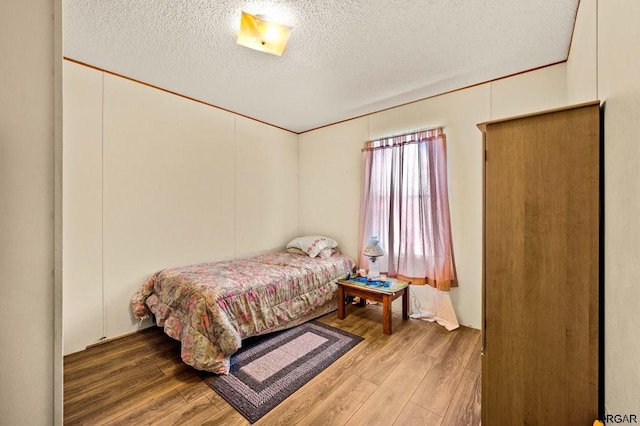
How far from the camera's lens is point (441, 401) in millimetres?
1754

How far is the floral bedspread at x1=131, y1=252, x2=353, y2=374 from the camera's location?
2.07m

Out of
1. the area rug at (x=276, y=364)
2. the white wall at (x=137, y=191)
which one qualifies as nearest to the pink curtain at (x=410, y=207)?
the area rug at (x=276, y=364)

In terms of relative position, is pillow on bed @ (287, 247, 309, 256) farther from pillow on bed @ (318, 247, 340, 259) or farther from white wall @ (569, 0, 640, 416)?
white wall @ (569, 0, 640, 416)

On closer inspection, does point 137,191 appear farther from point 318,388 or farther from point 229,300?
point 318,388

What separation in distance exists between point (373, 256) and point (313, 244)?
3.05ft

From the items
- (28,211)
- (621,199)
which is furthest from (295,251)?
(621,199)

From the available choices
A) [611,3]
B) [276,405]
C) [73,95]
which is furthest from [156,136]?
[611,3]

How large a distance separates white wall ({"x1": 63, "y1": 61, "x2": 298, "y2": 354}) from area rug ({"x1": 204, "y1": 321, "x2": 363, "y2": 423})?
4.44ft

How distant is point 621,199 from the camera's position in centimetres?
88

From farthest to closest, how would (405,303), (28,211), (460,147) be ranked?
1. (405,303)
2. (460,147)
3. (28,211)

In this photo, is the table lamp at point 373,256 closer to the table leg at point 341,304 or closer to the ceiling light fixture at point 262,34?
the table leg at point 341,304

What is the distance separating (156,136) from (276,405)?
2779 mm

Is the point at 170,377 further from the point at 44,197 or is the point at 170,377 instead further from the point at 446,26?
the point at 446,26

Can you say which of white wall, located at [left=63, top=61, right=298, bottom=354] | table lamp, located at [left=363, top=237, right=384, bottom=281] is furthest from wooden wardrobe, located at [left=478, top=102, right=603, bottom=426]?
white wall, located at [left=63, top=61, right=298, bottom=354]
